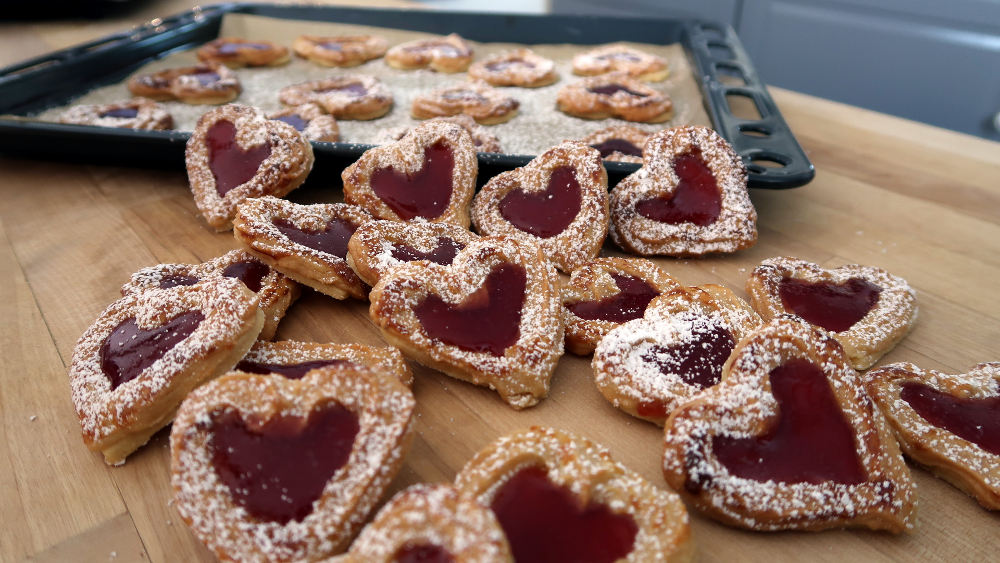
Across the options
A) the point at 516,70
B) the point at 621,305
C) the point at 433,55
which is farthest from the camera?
the point at 433,55

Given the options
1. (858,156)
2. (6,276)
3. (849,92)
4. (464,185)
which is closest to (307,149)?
(464,185)

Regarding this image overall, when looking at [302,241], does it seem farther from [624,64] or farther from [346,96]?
[624,64]

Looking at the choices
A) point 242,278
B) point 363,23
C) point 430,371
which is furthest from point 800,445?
point 363,23

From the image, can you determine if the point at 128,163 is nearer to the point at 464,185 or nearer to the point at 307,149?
the point at 307,149

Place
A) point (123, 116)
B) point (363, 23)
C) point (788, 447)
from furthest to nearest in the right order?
point (363, 23), point (123, 116), point (788, 447)

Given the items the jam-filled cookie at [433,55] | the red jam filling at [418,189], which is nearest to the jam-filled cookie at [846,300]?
the red jam filling at [418,189]

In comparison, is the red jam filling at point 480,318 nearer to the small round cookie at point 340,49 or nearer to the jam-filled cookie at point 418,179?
the jam-filled cookie at point 418,179

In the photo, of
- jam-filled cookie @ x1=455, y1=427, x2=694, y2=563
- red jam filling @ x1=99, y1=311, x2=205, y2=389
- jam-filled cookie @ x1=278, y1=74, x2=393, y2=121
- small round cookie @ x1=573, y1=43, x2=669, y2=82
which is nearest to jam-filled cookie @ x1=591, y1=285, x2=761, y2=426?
jam-filled cookie @ x1=455, y1=427, x2=694, y2=563
